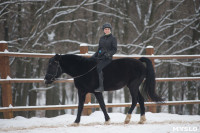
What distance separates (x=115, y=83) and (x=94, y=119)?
1.32 metres

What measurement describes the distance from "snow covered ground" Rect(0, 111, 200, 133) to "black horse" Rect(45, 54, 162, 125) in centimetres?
45

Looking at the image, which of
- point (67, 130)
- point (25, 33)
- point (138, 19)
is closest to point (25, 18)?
point (25, 33)

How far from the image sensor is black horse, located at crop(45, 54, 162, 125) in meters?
5.96

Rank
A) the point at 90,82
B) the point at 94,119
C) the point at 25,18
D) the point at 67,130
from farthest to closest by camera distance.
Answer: the point at 25,18, the point at 94,119, the point at 90,82, the point at 67,130

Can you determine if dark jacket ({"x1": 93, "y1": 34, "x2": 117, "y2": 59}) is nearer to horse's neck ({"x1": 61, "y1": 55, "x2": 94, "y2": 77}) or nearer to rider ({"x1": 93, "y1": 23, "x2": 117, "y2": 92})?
rider ({"x1": 93, "y1": 23, "x2": 117, "y2": 92})

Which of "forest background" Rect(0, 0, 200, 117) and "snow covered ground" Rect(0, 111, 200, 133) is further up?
"forest background" Rect(0, 0, 200, 117)

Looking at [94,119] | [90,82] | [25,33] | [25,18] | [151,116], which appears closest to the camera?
[90,82]

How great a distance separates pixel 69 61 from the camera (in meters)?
6.03

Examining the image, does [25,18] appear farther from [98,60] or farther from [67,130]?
[67,130]

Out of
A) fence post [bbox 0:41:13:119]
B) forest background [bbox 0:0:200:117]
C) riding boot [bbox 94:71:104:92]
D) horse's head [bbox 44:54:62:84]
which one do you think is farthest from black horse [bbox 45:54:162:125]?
forest background [bbox 0:0:200:117]

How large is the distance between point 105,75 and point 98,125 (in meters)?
1.17

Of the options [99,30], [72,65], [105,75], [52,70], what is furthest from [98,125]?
[99,30]

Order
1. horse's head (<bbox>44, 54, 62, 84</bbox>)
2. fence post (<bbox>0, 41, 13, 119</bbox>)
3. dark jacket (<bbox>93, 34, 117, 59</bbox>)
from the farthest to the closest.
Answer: fence post (<bbox>0, 41, 13, 119</bbox>), dark jacket (<bbox>93, 34, 117, 59</bbox>), horse's head (<bbox>44, 54, 62, 84</bbox>)

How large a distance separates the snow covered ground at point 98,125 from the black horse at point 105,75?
1.49 feet
